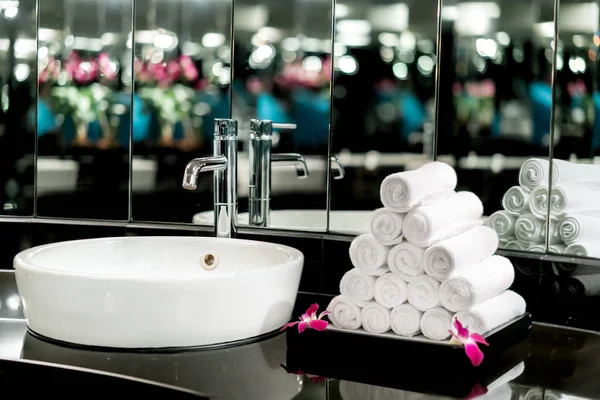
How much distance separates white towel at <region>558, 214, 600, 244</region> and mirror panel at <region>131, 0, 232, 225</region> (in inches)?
33.3

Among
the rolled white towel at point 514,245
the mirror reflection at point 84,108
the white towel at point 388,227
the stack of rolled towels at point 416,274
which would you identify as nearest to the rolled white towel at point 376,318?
the stack of rolled towels at point 416,274

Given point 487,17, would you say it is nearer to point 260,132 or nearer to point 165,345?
point 260,132

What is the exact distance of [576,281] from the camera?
1.59 meters

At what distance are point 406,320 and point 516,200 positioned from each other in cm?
54

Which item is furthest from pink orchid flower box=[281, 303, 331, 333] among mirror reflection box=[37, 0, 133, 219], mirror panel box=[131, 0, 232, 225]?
mirror reflection box=[37, 0, 133, 219]

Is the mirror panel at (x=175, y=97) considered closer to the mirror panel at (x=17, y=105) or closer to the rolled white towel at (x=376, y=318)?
the mirror panel at (x=17, y=105)

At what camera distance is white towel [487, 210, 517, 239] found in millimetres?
1683

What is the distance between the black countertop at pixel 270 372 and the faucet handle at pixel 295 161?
21.7 inches

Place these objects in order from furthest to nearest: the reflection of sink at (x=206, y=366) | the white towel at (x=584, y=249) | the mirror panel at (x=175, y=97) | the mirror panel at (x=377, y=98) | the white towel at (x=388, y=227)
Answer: the mirror panel at (x=175, y=97)
the mirror panel at (x=377, y=98)
the white towel at (x=584, y=249)
the white towel at (x=388, y=227)
the reflection of sink at (x=206, y=366)

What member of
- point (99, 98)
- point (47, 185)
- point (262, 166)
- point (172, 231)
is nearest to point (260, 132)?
point (262, 166)

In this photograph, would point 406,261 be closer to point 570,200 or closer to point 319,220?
point 570,200

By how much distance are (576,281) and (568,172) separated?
218 mm

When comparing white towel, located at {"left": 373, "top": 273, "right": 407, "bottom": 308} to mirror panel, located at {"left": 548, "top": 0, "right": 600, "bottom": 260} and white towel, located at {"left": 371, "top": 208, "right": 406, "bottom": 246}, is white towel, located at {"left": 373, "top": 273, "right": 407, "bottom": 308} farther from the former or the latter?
mirror panel, located at {"left": 548, "top": 0, "right": 600, "bottom": 260}

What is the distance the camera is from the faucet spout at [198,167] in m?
1.46
